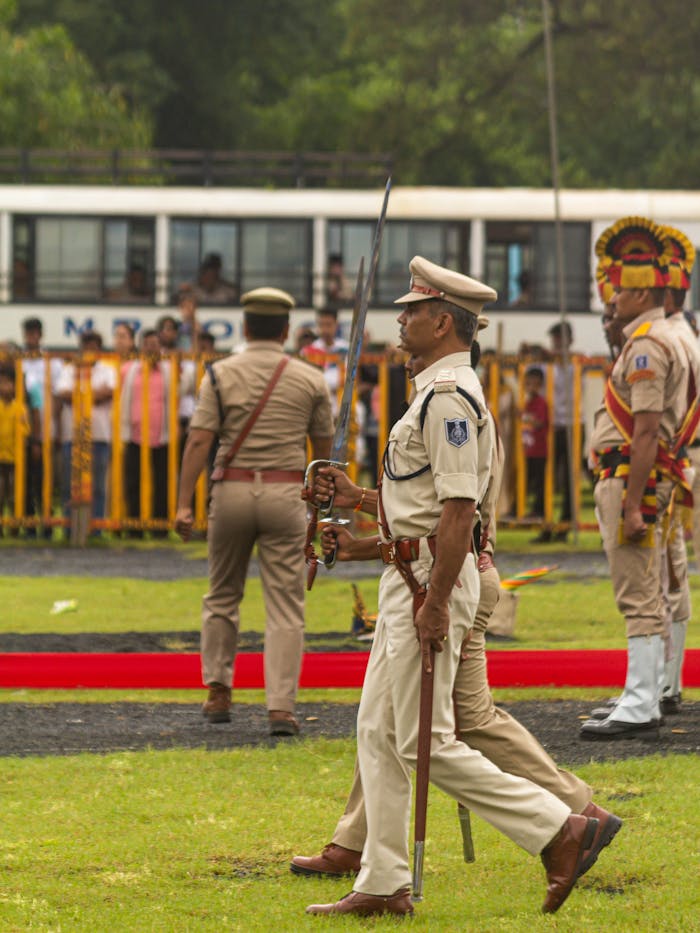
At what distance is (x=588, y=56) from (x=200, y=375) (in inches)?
1014

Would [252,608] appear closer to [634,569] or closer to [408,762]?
[634,569]

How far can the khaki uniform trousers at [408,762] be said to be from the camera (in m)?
5.35

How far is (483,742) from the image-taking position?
18.5 feet

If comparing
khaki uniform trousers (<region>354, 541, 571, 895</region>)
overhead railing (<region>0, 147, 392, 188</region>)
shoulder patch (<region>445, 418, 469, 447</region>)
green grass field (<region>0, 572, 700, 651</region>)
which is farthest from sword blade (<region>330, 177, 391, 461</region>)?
overhead railing (<region>0, 147, 392, 188</region>)

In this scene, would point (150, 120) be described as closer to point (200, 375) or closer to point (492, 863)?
point (200, 375)

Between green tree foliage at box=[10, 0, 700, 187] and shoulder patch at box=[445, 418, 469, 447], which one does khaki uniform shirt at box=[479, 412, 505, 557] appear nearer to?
shoulder patch at box=[445, 418, 469, 447]

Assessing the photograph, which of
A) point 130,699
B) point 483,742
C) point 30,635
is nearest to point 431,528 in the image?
point 483,742

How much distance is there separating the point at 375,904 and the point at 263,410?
3516 millimetres

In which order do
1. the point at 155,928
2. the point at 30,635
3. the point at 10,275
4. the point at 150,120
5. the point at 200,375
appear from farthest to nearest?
the point at 150,120
the point at 10,275
the point at 200,375
the point at 30,635
the point at 155,928

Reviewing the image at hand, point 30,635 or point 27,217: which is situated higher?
point 27,217

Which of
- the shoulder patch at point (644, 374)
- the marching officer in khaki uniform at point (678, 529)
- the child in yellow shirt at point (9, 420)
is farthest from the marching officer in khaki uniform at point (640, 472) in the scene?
the child in yellow shirt at point (9, 420)

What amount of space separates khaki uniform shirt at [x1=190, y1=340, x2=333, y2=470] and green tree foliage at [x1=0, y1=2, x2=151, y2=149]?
28909mm

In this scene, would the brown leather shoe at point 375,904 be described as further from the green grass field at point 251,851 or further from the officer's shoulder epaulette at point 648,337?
the officer's shoulder epaulette at point 648,337

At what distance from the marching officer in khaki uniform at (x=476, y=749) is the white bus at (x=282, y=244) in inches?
796
